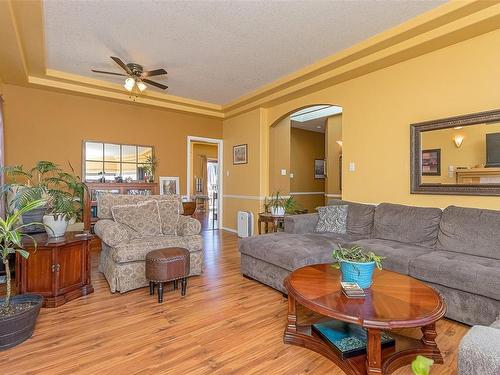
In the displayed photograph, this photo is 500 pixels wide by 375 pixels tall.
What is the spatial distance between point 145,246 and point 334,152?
506cm

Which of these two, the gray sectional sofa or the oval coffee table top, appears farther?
the gray sectional sofa

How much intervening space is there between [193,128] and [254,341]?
502 cm

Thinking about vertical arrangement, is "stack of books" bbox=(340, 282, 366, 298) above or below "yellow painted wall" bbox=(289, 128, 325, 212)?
below

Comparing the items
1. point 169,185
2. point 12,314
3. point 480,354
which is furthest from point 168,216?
point 480,354

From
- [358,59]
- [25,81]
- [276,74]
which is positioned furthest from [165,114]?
[358,59]

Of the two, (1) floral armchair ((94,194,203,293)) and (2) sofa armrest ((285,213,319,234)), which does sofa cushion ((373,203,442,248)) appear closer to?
(2) sofa armrest ((285,213,319,234))

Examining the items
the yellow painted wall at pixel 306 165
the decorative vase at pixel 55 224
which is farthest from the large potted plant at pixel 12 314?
the yellow painted wall at pixel 306 165

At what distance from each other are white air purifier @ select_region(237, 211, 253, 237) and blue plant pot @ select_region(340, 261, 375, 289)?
381 centimetres

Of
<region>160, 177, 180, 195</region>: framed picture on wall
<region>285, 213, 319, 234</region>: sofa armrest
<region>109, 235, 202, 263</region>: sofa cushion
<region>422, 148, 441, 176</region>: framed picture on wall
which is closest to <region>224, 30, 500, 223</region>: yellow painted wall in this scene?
<region>422, 148, 441, 176</region>: framed picture on wall

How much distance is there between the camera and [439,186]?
305 centimetres

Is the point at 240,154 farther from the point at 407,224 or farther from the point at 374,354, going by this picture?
the point at 374,354

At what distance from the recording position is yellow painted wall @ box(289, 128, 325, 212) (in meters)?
8.05

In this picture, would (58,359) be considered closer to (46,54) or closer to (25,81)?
(46,54)

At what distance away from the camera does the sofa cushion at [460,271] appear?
1.98 metres
